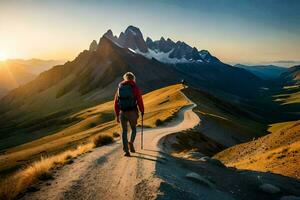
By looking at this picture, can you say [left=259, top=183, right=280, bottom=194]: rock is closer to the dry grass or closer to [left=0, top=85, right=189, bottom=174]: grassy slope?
the dry grass

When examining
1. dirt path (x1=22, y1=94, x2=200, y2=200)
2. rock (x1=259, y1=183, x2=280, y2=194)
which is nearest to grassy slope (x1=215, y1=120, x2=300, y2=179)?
rock (x1=259, y1=183, x2=280, y2=194)

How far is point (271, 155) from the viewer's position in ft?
81.3

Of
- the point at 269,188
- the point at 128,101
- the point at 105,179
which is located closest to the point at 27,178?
the point at 105,179

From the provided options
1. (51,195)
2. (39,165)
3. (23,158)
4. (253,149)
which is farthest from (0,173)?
(51,195)

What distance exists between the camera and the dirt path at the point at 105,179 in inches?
439

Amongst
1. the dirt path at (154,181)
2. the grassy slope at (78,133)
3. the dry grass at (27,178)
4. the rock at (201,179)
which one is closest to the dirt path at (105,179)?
the dirt path at (154,181)

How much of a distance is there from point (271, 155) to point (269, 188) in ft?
42.2

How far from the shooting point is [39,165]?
594 inches

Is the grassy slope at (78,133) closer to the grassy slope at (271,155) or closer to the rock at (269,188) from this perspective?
the grassy slope at (271,155)

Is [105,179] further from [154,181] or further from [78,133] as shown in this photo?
[78,133]

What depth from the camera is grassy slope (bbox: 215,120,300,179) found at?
814 inches

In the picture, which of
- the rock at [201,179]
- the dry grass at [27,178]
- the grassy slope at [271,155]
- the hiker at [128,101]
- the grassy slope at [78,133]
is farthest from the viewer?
the grassy slope at [78,133]

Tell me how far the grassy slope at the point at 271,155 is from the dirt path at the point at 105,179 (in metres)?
8.13

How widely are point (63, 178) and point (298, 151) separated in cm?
1617
